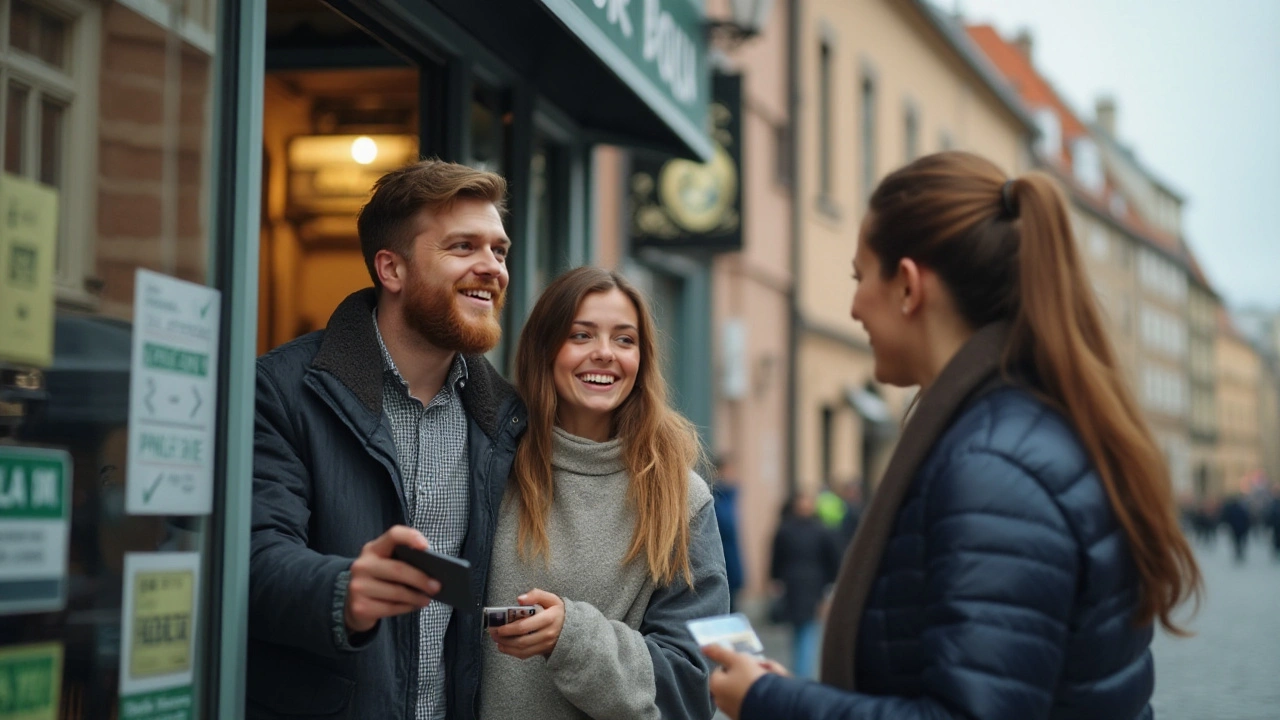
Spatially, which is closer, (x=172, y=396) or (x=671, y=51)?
(x=172, y=396)

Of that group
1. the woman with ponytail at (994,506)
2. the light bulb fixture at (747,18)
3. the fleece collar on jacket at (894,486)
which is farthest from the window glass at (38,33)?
the light bulb fixture at (747,18)

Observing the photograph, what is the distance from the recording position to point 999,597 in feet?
6.74

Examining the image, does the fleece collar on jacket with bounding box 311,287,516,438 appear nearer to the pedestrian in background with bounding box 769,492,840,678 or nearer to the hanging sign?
the hanging sign

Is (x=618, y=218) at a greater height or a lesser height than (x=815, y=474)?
greater

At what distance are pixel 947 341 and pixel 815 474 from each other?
18.7 m

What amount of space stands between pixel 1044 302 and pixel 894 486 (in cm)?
34

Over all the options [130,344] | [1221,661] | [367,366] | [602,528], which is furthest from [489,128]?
[1221,661]

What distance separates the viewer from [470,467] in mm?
3371

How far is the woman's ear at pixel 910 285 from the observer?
2.33 metres

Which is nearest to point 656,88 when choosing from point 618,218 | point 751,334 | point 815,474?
point 618,218

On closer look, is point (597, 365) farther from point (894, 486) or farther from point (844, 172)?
point (844, 172)

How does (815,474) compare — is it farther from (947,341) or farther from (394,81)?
(947,341)

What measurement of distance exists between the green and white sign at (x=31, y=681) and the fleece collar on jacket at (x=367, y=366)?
2.76 feet

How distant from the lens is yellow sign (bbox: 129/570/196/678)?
2.85 m
